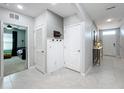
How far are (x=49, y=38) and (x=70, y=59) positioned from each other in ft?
4.36

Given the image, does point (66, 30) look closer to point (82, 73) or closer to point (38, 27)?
point (38, 27)

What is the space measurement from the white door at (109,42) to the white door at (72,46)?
5.21 m

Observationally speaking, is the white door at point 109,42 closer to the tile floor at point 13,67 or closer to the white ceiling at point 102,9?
the white ceiling at point 102,9

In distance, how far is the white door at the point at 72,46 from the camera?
320 cm

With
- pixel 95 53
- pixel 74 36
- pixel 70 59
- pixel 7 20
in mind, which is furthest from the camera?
pixel 95 53

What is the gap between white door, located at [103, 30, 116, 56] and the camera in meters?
6.81

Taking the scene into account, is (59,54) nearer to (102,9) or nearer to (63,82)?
(63,82)

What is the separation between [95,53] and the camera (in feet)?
13.8

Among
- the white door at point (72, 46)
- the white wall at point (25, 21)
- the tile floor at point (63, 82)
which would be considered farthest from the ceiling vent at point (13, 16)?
the tile floor at point (63, 82)

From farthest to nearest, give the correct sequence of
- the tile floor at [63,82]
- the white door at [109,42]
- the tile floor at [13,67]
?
the white door at [109,42] → the tile floor at [13,67] → the tile floor at [63,82]

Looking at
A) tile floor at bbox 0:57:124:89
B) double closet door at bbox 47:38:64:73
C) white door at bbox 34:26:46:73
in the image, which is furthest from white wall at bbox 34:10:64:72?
tile floor at bbox 0:57:124:89

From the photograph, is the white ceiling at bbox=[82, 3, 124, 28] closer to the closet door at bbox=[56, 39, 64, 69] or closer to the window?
the closet door at bbox=[56, 39, 64, 69]

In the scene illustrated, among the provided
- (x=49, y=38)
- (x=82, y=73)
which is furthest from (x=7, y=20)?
(x=82, y=73)

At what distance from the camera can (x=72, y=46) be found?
3436 millimetres
